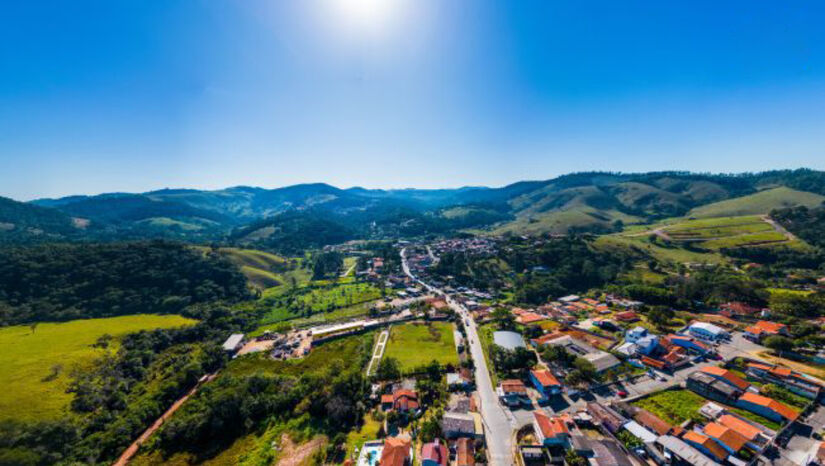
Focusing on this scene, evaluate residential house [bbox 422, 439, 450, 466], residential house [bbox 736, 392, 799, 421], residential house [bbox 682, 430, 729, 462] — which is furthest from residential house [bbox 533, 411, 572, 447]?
residential house [bbox 736, 392, 799, 421]

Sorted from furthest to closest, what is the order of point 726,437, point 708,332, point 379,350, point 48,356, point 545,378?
point 379,350, point 48,356, point 708,332, point 545,378, point 726,437

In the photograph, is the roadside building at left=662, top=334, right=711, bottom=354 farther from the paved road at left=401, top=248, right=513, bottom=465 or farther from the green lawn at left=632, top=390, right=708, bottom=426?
the paved road at left=401, top=248, right=513, bottom=465

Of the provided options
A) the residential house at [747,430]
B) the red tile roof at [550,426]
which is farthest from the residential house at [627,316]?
the red tile roof at [550,426]

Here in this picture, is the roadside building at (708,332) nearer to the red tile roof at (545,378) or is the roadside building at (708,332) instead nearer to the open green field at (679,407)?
the open green field at (679,407)

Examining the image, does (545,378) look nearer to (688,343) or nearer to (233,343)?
(688,343)

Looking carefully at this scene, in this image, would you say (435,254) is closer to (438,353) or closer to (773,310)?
(438,353)

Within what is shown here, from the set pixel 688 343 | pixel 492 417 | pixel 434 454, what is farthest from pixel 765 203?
pixel 434 454

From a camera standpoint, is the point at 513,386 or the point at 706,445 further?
the point at 513,386
